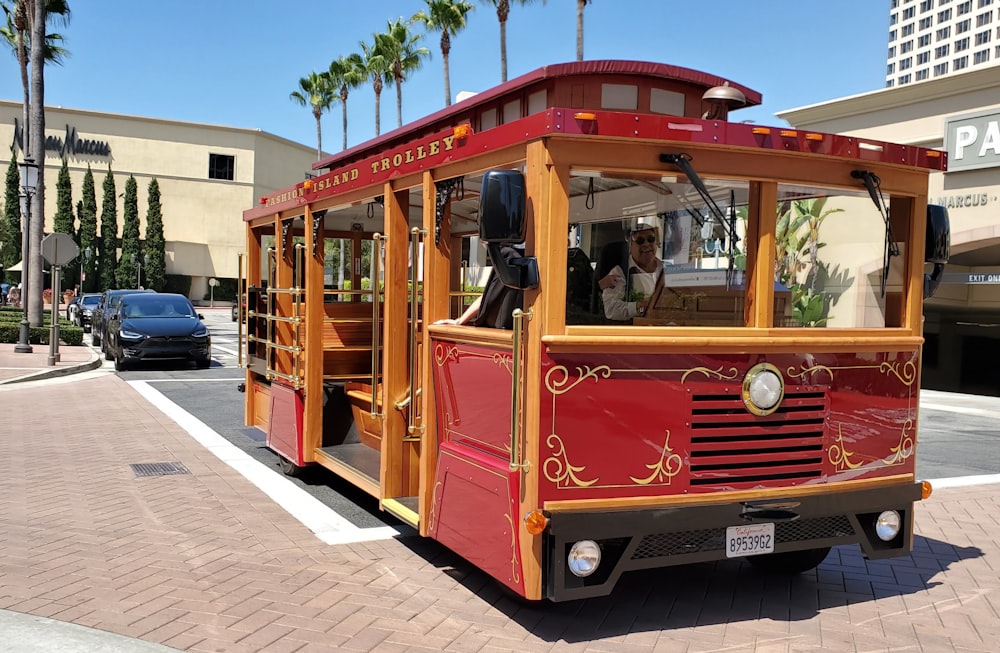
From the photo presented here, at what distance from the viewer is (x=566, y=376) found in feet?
13.4

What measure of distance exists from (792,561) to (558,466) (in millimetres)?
2217

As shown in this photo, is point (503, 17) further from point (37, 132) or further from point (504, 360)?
point (504, 360)

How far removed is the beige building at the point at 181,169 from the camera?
55.9 metres

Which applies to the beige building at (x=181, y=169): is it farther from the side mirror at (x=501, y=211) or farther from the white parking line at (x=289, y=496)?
the side mirror at (x=501, y=211)

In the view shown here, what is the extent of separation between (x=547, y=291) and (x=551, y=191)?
0.47 meters

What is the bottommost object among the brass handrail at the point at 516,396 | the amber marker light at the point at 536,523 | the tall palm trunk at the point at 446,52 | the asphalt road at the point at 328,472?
the asphalt road at the point at 328,472

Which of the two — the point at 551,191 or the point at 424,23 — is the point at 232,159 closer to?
the point at 424,23

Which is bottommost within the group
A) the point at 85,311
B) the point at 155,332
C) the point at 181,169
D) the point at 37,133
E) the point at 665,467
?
the point at 85,311

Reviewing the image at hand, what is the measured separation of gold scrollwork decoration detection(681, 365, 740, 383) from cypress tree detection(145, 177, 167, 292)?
55914mm

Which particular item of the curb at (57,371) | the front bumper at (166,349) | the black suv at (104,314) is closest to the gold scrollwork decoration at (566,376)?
the curb at (57,371)

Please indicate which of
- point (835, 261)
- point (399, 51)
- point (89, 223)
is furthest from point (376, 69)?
point (835, 261)

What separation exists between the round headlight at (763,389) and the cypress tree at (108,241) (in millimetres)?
56768

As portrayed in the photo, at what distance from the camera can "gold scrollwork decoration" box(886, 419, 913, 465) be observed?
4.82 metres

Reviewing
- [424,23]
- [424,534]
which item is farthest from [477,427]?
[424,23]
